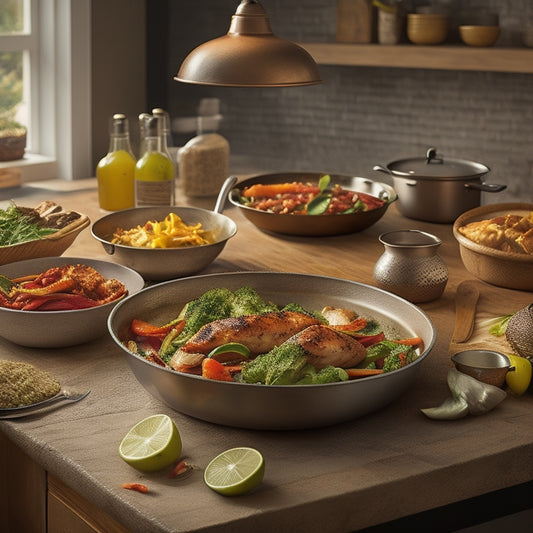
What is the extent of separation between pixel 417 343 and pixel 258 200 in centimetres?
120

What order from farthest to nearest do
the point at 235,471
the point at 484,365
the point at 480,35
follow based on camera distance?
the point at 480,35, the point at 484,365, the point at 235,471

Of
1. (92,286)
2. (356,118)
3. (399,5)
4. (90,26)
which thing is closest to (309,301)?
(92,286)

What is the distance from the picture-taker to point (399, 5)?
418 cm

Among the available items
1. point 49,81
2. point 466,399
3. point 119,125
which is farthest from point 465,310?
point 49,81

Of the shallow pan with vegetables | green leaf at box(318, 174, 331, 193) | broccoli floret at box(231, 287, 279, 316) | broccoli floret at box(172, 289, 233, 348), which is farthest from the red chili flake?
green leaf at box(318, 174, 331, 193)

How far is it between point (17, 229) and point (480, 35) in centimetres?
260

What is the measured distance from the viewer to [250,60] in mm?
→ 2004

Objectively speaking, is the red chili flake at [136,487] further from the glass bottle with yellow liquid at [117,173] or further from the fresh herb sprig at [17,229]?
the glass bottle with yellow liquid at [117,173]

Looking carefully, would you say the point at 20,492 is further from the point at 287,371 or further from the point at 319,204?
the point at 319,204

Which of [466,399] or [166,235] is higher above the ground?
[166,235]

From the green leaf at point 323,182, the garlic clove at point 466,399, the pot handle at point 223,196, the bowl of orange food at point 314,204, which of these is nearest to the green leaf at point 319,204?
the bowl of orange food at point 314,204

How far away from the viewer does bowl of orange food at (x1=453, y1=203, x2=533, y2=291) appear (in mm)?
2084

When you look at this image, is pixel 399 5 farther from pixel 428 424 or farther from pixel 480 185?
pixel 428 424

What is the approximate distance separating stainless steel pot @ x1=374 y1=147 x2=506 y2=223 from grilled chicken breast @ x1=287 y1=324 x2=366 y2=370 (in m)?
1.27
